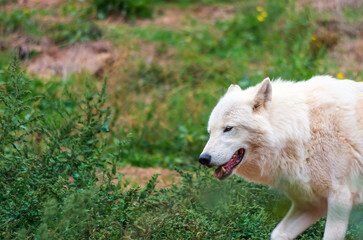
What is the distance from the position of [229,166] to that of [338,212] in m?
0.93

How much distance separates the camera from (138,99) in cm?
801

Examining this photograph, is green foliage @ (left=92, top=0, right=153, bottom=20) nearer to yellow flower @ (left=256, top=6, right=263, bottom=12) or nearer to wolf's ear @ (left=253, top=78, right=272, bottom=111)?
yellow flower @ (left=256, top=6, right=263, bottom=12)

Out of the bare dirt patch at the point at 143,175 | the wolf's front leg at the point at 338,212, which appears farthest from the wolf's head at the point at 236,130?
the bare dirt patch at the point at 143,175

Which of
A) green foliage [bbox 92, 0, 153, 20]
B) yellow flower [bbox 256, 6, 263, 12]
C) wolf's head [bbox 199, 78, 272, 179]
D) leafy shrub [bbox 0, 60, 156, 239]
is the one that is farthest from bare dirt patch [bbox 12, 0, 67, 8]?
wolf's head [bbox 199, 78, 272, 179]

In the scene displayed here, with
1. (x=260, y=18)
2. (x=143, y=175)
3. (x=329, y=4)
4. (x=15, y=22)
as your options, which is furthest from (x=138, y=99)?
(x=329, y=4)

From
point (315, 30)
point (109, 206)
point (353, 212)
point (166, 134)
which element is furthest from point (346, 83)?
point (315, 30)

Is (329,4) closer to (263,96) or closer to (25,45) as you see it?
(25,45)

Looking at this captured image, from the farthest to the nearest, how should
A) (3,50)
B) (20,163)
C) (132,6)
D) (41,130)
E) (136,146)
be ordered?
(132,6) < (3,50) < (136,146) < (41,130) < (20,163)

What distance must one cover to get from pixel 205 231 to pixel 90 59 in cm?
561

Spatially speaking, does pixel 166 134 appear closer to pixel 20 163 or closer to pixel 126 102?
pixel 126 102

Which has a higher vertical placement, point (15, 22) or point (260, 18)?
point (260, 18)

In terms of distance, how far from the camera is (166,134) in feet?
24.3

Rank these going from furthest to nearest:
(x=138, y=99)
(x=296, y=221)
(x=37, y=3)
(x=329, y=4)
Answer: (x=37, y=3) → (x=329, y=4) → (x=138, y=99) → (x=296, y=221)

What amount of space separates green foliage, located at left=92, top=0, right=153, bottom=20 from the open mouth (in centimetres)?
746
